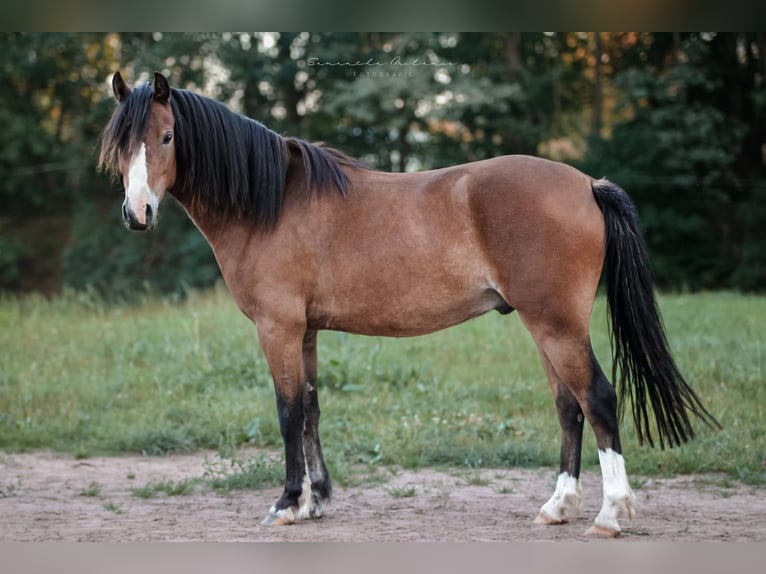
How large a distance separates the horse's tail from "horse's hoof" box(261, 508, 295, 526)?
1672 mm

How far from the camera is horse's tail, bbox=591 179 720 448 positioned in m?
3.78

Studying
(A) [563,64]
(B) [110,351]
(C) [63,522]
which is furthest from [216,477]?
(A) [563,64]

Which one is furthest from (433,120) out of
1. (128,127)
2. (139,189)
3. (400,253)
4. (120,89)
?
(139,189)

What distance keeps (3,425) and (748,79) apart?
1123 cm

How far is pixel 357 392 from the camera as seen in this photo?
20.7ft

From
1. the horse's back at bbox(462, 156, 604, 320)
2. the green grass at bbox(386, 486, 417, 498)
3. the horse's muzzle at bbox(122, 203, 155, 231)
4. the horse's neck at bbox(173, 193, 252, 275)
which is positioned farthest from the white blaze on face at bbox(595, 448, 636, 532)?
the horse's muzzle at bbox(122, 203, 155, 231)

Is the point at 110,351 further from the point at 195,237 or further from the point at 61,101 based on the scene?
the point at 61,101

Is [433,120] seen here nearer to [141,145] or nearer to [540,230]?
[540,230]

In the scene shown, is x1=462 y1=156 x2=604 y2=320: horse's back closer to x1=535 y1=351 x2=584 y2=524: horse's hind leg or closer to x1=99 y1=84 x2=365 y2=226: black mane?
x1=535 y1=351 x2=584 y2=524: horse's hind leg

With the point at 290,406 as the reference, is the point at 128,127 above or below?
above

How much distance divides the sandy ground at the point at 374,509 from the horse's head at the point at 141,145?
151cm

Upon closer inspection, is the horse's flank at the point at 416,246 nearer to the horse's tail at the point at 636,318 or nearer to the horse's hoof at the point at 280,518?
the horse's tail at the point at 636,318

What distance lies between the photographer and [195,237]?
1311 centimetres

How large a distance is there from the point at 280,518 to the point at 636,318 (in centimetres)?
194
